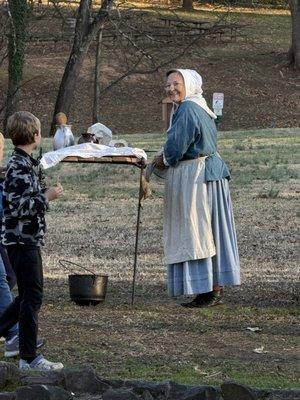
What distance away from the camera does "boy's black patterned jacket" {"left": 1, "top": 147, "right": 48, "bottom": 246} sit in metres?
7.30

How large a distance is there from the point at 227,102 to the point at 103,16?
40.6 ft

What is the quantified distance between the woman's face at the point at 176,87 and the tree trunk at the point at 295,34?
38.5 meters

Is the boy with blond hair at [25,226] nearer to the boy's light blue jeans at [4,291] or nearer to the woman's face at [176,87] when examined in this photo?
the boy's light blue jeans at [4,291]

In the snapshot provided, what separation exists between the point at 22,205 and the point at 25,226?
0.41 feet

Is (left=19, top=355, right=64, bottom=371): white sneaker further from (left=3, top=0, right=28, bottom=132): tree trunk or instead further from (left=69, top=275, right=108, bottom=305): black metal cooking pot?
(left=3, top=0, right=28, bottom=132): tree trunk

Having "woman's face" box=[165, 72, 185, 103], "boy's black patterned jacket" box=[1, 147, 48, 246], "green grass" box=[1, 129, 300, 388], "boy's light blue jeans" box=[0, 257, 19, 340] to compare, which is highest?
"woman's face" box=[165, 72, 185, 103]

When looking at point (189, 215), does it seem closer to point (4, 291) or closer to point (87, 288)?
point (87, 288)

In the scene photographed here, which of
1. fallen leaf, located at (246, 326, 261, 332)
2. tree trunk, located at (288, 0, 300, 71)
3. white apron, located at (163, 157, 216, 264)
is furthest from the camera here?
tree trunk, located at (288, 0, 300, 71)

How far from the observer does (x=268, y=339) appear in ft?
27.5

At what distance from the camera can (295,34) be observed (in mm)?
47594

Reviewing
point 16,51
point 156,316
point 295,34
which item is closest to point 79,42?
point 16,51

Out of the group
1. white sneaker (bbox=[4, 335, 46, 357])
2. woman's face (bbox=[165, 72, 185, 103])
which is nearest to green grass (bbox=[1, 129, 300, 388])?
white sneaker (bbox=[4, 335, 46, 357])

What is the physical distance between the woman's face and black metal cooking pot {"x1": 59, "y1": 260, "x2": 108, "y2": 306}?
1.46m

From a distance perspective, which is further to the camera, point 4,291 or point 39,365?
point 4,291
